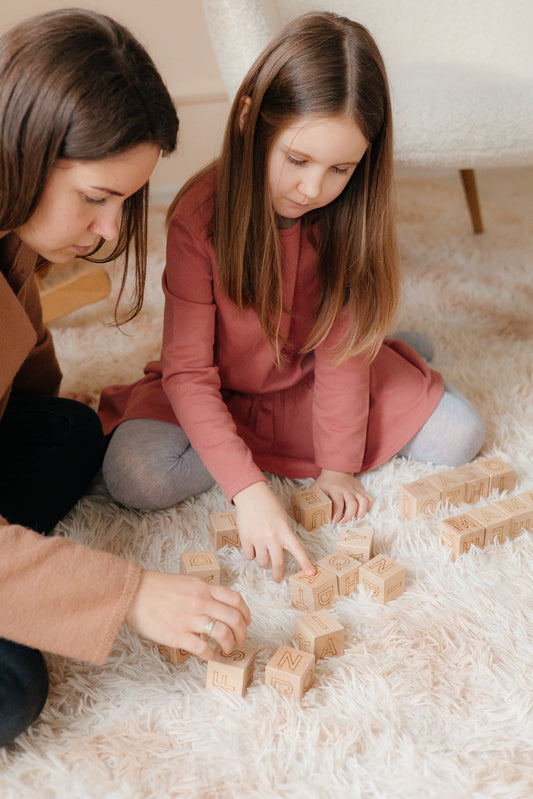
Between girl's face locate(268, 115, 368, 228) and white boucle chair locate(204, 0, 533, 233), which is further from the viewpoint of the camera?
white boucle chair locate(204, 0, 533, 233)

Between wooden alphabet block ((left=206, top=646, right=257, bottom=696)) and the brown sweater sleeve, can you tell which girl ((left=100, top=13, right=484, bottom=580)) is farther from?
the brown sweater sleeve

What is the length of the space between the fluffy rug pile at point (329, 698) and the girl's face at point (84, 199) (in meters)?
0.42

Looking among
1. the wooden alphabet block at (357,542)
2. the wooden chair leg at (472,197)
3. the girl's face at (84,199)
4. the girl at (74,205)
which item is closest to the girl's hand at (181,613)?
the girl at (74,205)

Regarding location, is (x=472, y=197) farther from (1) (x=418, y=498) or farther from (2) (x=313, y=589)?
(2) (x=313, y=589)

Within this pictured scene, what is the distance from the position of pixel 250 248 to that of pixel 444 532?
436 millimetres

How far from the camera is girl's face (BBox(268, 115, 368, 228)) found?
0.84 meters

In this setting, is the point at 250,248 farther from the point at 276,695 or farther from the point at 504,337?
the point at 504,337

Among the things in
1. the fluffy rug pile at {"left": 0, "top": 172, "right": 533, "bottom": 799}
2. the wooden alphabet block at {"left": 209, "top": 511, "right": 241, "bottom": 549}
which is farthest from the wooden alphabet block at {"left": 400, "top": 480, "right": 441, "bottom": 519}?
the wooden alphabet block at {"left": 209, "top": 511, "right": 241, "bottom": 549}

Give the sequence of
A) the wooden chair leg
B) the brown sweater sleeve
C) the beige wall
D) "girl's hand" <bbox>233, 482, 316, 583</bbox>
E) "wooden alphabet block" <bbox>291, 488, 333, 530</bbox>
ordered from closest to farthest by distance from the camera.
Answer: the brown sweater sleeve → "girl's hand" <bbox>233, 482, 316, 583</bbox> → "wooden alphabet block" <bbox>291, 488, 333, 530</bbox> → the wooden chair leg → the beige wall

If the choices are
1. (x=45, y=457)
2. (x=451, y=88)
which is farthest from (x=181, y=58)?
(x=45, y=457)

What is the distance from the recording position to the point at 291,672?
73 centimetres

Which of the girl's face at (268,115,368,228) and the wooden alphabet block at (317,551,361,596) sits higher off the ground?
the girl's face at (268,115,368,228)

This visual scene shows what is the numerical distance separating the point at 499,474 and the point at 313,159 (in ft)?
1.65

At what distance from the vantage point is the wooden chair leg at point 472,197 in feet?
6.15
